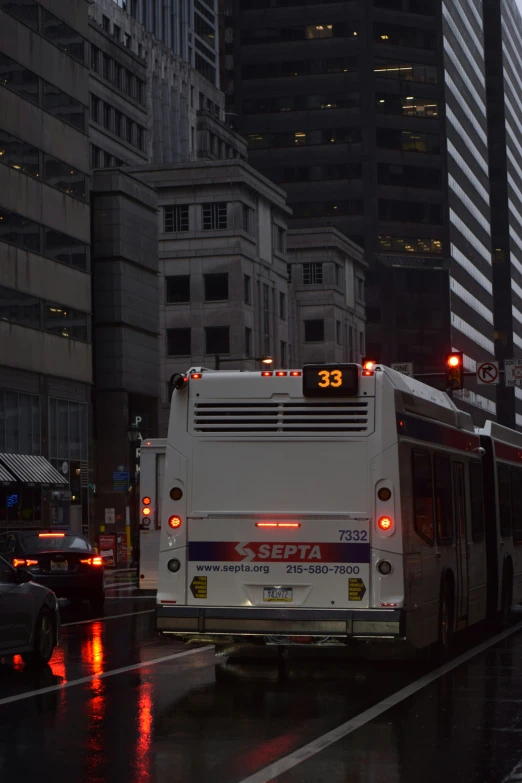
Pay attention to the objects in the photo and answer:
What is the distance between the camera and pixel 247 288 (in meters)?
89.1

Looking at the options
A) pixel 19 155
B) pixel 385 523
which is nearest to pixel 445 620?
pixel 385 523

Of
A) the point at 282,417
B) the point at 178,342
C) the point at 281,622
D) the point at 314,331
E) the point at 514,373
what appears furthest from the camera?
the point at 314,331

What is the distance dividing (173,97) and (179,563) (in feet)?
335

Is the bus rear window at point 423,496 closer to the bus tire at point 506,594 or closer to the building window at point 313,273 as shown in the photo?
the bus tire at point 506,594

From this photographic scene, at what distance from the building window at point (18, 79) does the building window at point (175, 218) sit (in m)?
29.4

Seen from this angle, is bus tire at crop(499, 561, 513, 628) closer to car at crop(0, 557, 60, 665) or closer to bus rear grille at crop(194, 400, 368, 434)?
car at crop(0, 557, 60, 665)

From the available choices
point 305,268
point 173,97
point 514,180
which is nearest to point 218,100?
point 173,97

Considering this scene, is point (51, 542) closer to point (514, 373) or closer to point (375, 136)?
point (514, 373)

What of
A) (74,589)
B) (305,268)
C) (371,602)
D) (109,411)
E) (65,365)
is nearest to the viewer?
(371,602)

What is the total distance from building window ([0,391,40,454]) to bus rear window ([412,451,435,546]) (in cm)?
4203

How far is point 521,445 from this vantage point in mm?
23609

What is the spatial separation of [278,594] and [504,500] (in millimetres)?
8290

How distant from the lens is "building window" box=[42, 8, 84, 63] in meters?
60.9

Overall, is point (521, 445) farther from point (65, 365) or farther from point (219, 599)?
point (65, 365)
